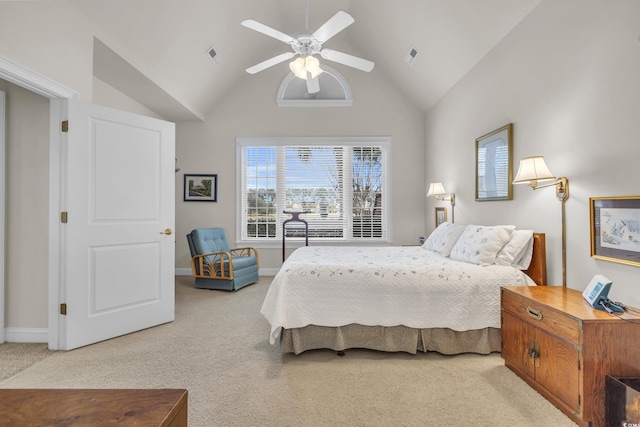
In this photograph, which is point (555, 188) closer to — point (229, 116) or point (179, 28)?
point (179, 28)

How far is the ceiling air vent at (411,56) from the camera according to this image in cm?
411

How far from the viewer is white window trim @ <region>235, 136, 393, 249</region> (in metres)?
5.50

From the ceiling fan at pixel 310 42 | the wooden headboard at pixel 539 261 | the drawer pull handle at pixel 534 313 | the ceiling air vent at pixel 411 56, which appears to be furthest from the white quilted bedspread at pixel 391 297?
the ceiling air vent at pixel 411 56

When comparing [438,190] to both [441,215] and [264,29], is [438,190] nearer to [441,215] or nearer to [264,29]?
[441,215]

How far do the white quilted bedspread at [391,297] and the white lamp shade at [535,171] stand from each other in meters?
0.72

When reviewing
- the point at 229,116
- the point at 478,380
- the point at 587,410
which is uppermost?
the point at 229,116

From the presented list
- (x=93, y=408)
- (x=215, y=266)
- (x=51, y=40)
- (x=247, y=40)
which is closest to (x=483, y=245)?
(x=93, y=408)

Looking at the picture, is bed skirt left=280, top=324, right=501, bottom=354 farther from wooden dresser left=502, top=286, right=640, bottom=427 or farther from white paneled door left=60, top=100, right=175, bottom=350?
white paneled door left=60, top=100, right=175, bottom=350

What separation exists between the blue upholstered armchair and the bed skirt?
88.9 inches

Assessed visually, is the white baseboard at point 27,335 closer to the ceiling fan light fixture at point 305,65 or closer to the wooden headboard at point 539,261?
the ceiling fan light fixture at point 305,65

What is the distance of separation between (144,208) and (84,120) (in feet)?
2.92

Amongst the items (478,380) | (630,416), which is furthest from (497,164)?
(630,416)

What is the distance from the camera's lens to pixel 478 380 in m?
2.11

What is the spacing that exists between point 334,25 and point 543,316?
8.24ft
